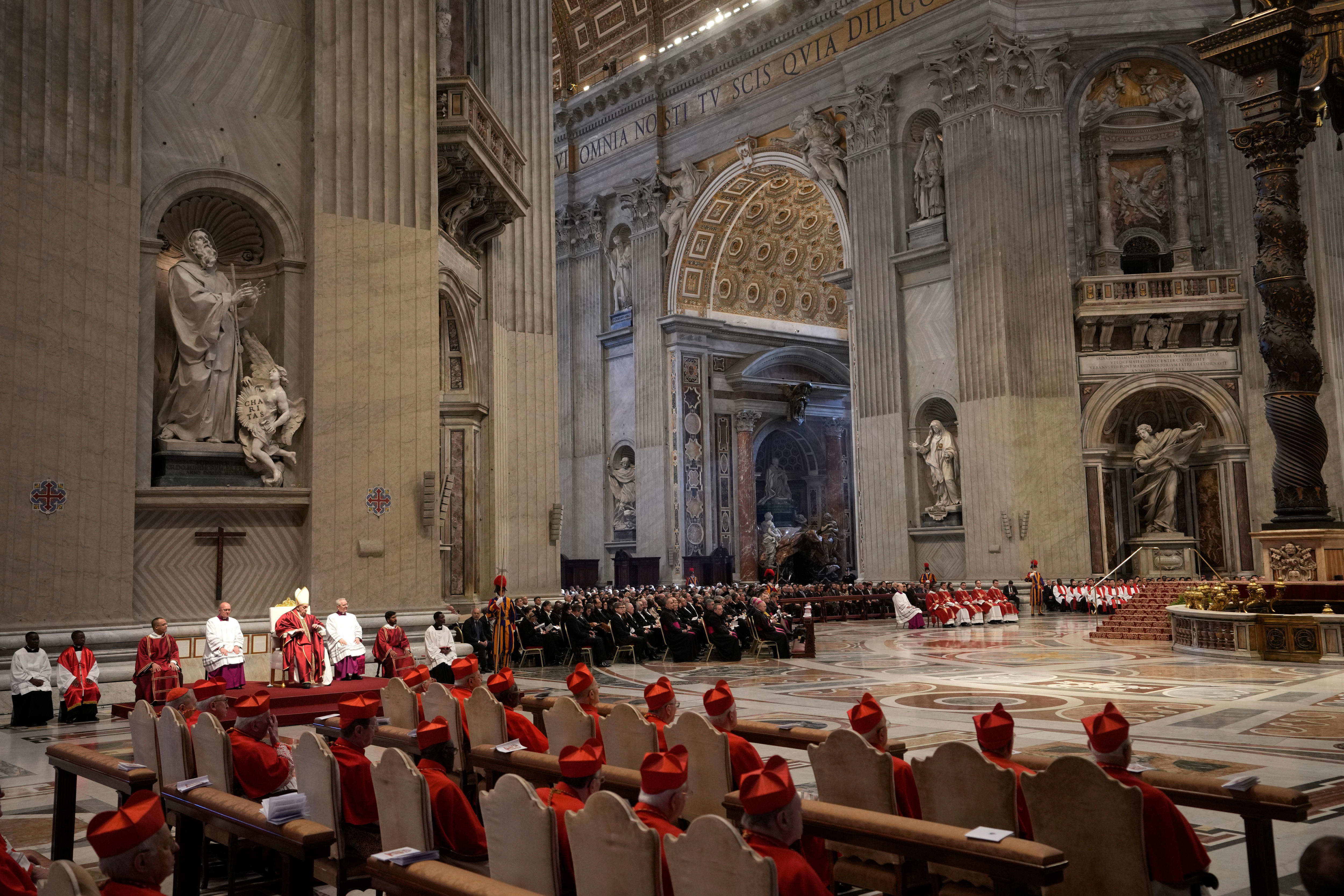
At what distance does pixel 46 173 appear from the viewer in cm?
1106

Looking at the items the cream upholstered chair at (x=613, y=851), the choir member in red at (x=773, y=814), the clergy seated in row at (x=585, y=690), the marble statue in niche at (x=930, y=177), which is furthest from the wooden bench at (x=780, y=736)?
the marble statue in niche at (x=930, y=177)

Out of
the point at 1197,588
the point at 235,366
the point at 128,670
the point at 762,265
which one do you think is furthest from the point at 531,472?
the point at 762,265

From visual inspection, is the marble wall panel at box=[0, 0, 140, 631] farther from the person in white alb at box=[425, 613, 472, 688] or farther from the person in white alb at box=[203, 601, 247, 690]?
the person in white alb at box=[425, 613, 472, 688]

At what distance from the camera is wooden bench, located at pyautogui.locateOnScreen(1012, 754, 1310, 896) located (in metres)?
3.87

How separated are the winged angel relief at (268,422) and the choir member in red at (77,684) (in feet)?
8.46

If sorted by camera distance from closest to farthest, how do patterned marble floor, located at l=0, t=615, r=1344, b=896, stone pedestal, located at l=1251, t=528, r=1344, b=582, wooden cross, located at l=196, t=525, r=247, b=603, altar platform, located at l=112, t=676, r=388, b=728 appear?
patterned marble floor, located at l=0, t=615, r=1344, b=896 → altar platform, located at l=112, t=676, r=388, b=728 → wooden cross, located at l=196, t=525, r=247, b=603 → stone pedestal, located at l=1251, t=528, r=1344, b=582

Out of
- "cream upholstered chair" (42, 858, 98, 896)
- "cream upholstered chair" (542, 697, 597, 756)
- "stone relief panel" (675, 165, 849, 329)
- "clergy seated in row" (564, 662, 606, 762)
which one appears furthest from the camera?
"stone relief panel" (675, 165, 849, 329)

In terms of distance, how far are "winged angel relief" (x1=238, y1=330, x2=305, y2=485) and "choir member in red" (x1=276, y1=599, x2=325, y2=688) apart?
1795mm

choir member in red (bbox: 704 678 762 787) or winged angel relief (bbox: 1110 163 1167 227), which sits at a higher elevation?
winged angel relief (bbox: 1110 163 1167 227)

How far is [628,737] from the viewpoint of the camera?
17.1 ft

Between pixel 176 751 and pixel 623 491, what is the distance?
28394mm

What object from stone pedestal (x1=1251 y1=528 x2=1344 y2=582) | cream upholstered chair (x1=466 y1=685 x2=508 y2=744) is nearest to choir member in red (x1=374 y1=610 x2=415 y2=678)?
cream upholstered chair (x1=466 y1=685 x2=508 y2=744)

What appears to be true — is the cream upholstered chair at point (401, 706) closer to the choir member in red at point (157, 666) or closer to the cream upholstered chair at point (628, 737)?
the cream upholstered chair at point (628, 737)

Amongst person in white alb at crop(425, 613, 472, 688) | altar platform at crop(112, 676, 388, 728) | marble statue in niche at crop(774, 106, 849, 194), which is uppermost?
marble statue in niche at crop(774, 106, 849, 194)
